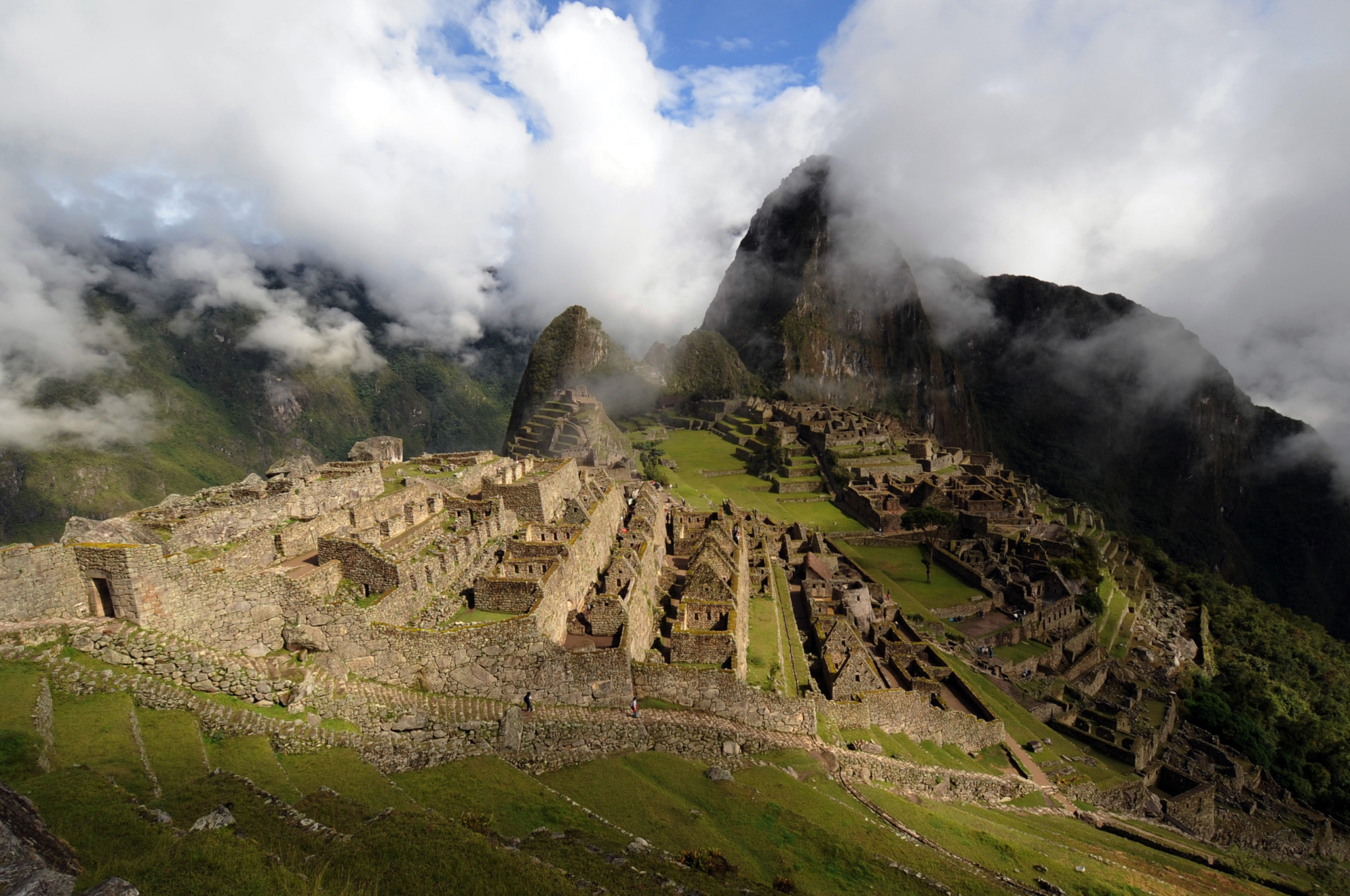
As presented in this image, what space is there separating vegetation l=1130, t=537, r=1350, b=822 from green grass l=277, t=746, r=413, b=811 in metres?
43.4

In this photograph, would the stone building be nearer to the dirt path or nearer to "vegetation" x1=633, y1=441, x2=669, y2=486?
the dirt path

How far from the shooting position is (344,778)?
1148cm

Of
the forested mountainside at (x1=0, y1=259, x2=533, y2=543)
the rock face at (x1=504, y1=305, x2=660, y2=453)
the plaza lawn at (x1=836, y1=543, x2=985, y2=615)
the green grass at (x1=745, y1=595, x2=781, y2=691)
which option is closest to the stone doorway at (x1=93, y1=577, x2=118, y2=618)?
the green grass at (x1=745, y1=595, x2=781, y2=691)

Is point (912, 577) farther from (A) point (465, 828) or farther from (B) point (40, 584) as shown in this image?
(B) point (40, 584)

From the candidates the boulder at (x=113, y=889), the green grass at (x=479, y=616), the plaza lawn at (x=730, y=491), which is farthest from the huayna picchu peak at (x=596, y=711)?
the plaza lawn at (x=730, y=491)

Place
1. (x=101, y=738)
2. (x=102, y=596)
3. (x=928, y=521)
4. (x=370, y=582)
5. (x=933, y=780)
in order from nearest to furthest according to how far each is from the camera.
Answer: (x=101, y=738) → (x=102, y=596) → (x=370, y=582) → (x=933, y=780) → (x=928, y=521)

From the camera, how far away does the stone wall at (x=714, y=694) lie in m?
17.5

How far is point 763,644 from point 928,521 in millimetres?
35641

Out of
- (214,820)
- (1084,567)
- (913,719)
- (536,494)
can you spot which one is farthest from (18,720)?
(1084,567)

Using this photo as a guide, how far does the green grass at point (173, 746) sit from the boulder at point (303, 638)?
257cm

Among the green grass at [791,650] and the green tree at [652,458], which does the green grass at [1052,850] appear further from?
the green tree at [652,458]

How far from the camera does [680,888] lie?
29.1 ft

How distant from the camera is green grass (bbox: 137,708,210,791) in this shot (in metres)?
9.69

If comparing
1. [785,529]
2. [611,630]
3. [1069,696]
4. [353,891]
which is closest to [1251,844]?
[1069,696]
